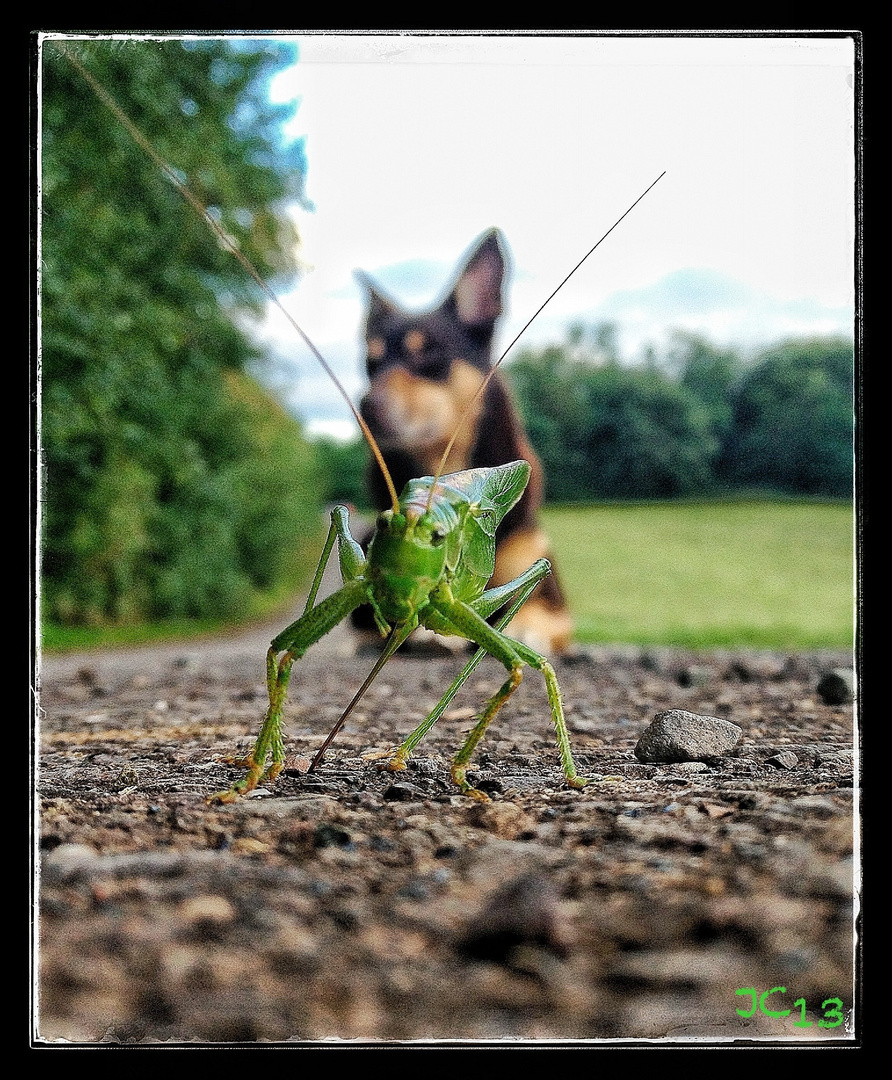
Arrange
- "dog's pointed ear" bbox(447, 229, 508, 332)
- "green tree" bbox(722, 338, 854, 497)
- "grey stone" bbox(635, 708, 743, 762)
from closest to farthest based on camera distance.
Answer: "grey stone" bbox(635, 708, 743, 762) → "green tree" bbox(722, 338, 854, 497) → "dog's pointed ear" bbox(447, 229, 508, 332)

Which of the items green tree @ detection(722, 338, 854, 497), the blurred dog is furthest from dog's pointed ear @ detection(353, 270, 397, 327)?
green tree @ detection(722, 338, 854, 497)

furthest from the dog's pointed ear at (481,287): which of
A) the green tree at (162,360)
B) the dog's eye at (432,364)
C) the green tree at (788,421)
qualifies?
the green tree at (788,421)

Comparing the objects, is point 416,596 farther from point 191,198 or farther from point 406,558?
point 191,198

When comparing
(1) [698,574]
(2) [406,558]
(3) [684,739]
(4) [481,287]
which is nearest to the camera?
(2) [406,558]

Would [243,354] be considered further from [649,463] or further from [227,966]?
[227,966]

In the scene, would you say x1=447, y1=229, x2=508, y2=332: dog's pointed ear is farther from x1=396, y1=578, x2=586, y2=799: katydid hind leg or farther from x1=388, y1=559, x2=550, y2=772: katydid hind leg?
x1=396, y1=578, x2=586, y2=799: katydid hind leg

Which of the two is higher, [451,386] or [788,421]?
[451,386]

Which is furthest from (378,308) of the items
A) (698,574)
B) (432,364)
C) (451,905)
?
(451,905)
